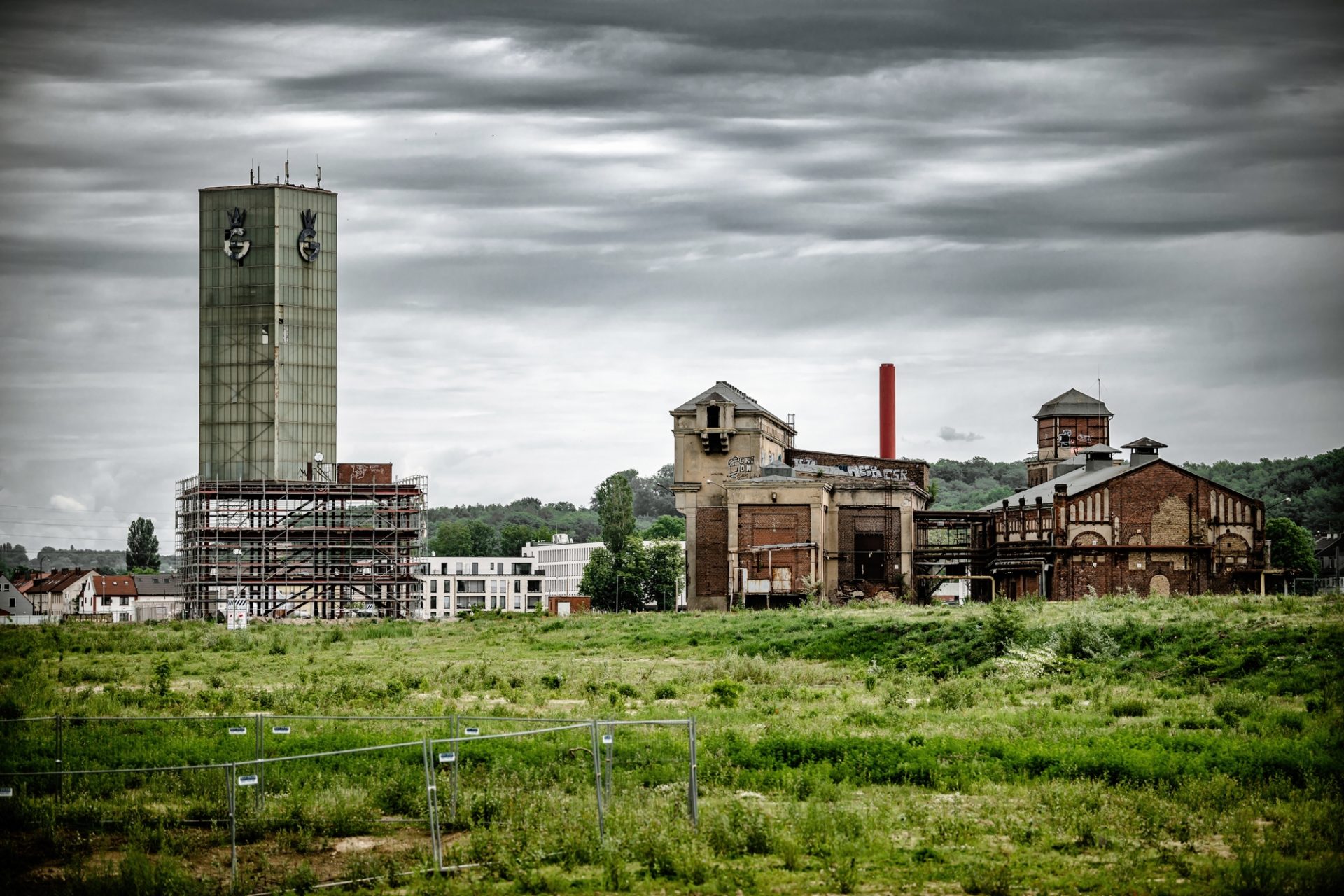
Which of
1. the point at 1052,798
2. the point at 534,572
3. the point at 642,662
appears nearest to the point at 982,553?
the point at 642,662

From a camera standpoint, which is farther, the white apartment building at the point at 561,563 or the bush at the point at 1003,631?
the white apartment building at the point at 561,563

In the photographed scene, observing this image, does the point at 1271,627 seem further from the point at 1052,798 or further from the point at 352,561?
the point at 352,561

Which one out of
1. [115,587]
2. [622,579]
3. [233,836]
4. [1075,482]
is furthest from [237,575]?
[233,836]

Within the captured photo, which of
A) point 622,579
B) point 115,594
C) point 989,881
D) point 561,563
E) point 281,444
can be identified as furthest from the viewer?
point 561,563

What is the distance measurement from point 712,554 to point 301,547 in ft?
114

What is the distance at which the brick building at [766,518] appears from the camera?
78188mm

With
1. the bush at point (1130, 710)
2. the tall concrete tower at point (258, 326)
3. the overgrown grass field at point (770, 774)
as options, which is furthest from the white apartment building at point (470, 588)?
the bush at point (1130, 710)

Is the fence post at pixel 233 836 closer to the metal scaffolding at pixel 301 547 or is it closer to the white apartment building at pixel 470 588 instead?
the metal scaffolding at pixel 301 547

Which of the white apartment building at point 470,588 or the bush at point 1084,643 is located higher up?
the bush at point 1084,643

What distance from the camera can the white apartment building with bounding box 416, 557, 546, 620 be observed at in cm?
16825

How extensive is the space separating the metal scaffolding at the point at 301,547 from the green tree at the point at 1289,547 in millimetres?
63317

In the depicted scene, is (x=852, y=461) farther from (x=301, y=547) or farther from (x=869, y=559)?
(x=301, y=547)

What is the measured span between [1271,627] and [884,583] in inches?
1705

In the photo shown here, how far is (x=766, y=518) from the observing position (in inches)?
3100
